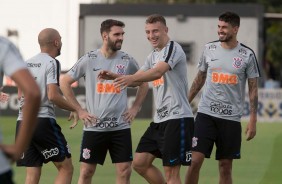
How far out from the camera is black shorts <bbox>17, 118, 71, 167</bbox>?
35.8 feet

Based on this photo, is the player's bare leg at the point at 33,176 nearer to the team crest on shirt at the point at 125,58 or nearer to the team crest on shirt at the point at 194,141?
the team crest on shirt at the point at 125,58

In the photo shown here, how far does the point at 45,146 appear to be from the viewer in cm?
1092

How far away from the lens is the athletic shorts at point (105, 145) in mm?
10977

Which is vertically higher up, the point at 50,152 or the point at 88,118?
the point at 88,118

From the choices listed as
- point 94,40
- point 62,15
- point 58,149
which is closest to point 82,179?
point 58,149

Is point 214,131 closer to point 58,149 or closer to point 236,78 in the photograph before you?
point 236,78

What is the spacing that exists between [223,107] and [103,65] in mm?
1589

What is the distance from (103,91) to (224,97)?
5.00 ft

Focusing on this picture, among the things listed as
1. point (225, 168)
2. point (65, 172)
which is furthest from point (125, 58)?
point (225, 168)

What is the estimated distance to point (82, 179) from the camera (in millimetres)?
10953

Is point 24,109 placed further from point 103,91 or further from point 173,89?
point 103,91

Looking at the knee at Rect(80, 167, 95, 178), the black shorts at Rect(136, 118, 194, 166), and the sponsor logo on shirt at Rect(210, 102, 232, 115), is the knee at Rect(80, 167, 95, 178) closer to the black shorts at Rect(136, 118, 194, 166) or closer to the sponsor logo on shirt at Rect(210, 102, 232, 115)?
the black shorts at Rect(136, 118, 194, 166)

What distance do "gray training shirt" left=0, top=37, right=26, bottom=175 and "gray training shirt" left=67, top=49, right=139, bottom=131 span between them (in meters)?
5.11

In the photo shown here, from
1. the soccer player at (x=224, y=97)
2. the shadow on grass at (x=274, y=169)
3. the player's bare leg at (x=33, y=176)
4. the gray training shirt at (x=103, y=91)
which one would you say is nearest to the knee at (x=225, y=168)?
the soccer player at (x=224, y=97)
